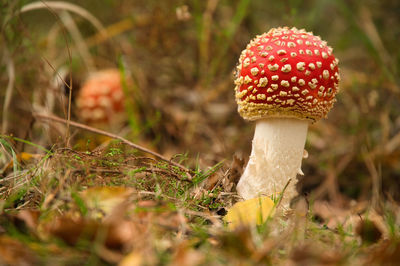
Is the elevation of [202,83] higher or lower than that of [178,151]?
higher

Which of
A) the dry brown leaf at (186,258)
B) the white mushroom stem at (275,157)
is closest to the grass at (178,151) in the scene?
the dry brown leaf at (186,258)

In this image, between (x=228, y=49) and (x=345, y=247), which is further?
(x=228, y=49)

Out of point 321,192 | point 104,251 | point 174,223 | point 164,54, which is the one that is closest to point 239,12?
point 164,54

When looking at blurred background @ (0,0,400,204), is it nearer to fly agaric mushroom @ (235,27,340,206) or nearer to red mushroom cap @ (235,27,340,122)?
fly agaric mushroom @ (235,27,340,206)

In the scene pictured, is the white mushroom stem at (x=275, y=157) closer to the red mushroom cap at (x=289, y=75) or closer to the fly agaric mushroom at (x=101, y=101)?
the red mushroom cap at (x=289, y=75)

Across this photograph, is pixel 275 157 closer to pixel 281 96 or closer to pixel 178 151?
pixel 281 96

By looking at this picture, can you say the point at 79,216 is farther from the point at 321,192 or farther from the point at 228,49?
the point at 228,49

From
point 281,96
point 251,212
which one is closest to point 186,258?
point 251,212
